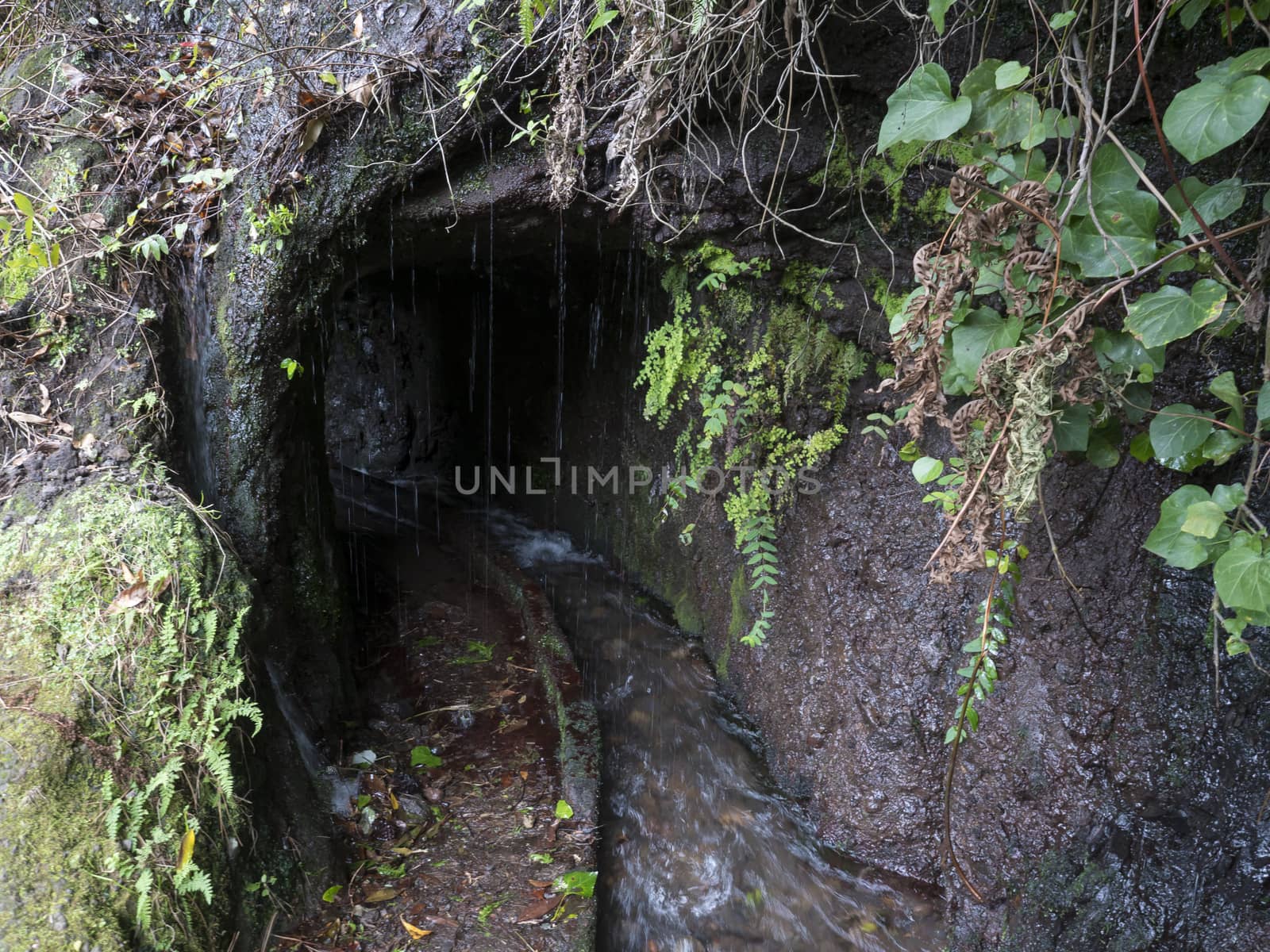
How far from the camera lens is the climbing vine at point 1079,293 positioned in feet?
6.11

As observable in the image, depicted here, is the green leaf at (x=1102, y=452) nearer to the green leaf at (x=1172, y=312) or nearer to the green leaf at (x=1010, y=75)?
the green leaf at (x=1172, y=312)

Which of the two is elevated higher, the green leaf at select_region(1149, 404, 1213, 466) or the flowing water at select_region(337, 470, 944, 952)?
the green leaf at select_region(1149, 404, 1213, 466)

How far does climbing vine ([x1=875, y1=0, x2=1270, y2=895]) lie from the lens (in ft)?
6.11

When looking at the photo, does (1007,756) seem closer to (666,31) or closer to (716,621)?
(716,621)

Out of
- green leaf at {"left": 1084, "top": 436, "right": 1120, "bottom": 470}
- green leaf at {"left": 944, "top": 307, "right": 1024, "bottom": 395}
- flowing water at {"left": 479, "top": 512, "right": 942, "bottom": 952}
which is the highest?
green leaf at {"left": 944, "top": 307, "right": 1024, "bottom": 395}

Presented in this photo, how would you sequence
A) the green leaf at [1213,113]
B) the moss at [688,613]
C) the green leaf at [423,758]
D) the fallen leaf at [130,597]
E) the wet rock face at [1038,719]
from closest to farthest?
the green leaf at [1213,113] < the wet rock face at [1038,719] < the fallen leaf at [130,597] < the green leaf at [423,758] < the moss at [688,613]

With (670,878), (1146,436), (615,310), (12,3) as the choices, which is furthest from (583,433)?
(1146,436)

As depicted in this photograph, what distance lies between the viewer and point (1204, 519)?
75.5 inches

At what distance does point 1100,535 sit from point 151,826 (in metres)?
3.67

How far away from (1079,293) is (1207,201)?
356 millimetres

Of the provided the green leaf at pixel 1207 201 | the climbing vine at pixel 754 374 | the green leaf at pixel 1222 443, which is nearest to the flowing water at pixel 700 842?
the climbing vine at pixel 754 374

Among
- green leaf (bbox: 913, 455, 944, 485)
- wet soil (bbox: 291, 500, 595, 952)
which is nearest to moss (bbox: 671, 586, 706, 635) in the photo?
wet soil (bbox: 291, 500, 595, 952)

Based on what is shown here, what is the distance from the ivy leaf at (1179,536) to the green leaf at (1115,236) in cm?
63

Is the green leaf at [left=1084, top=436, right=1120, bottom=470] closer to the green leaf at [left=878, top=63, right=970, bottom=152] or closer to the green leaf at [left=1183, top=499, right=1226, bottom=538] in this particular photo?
the green leaf at [left=1183, top=499, right=1226, bottom=538]
